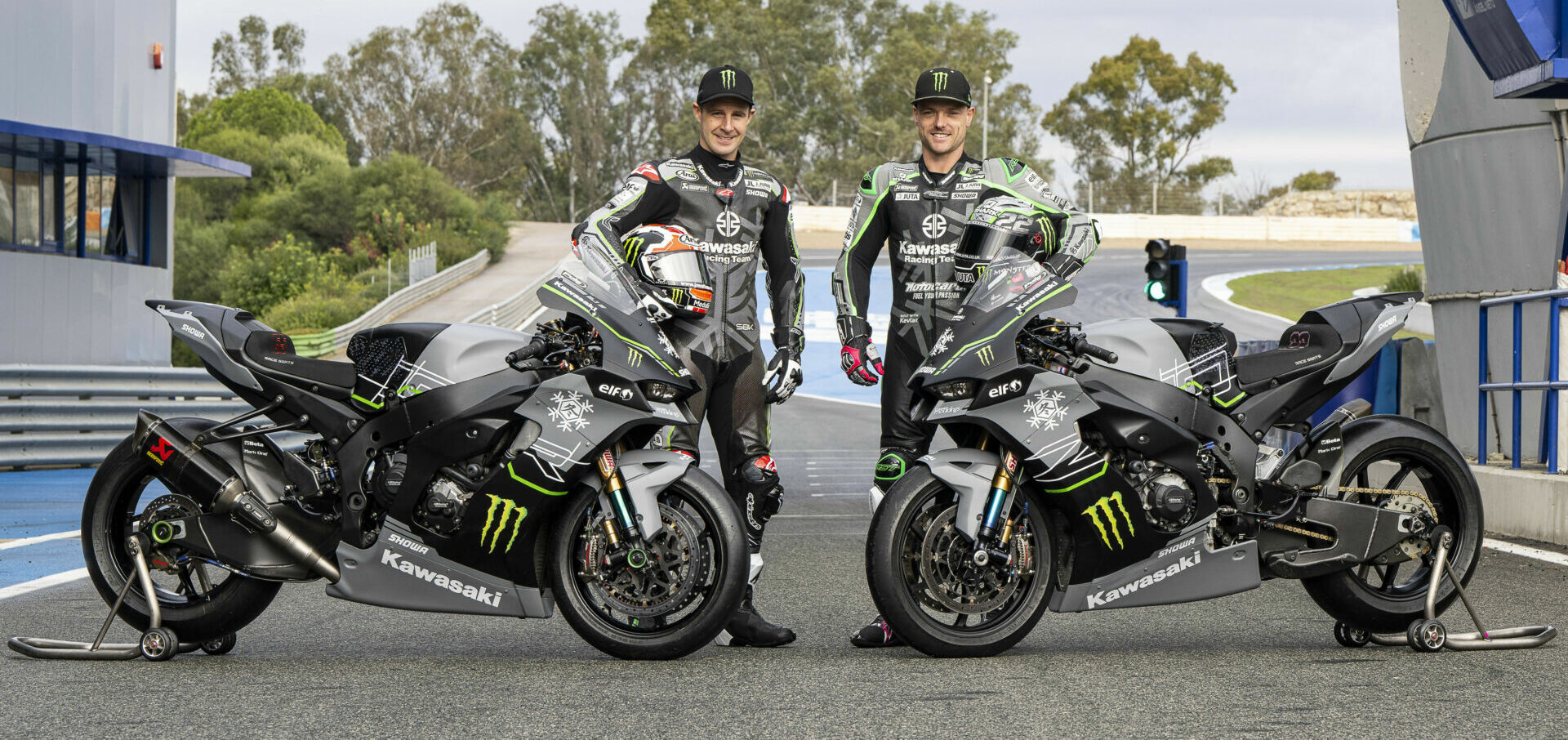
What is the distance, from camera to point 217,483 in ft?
17.9

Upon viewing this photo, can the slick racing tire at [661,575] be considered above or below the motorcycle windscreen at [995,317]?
below

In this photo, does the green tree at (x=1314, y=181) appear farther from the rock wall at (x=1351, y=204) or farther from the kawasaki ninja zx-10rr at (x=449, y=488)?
the kawasaki ninja zx-10rr at (x=449, y=488)

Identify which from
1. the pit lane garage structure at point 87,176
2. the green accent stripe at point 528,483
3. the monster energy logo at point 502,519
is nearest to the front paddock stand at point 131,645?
the monster energy logo at point 502,519

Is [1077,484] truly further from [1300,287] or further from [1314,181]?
[1314,181]

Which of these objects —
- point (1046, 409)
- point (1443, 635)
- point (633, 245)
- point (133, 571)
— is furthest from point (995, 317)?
point (133, 571)

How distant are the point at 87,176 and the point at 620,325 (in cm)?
1562

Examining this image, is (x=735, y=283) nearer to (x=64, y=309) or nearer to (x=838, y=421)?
(x=64, y=309)

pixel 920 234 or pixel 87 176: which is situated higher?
pixel 87 176

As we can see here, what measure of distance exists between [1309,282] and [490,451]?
44359 mm

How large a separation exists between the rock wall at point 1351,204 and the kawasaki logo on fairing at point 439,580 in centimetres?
7265

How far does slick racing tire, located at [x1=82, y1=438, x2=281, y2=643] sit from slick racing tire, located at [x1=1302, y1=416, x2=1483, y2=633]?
12.8 feet

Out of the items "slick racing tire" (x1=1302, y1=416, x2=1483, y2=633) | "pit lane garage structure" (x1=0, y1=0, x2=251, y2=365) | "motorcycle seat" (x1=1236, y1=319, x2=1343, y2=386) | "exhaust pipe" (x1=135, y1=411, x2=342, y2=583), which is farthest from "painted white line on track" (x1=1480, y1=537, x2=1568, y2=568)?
"pit lane garage structure" (x1=0, y1=0, x2=251, y2=365)

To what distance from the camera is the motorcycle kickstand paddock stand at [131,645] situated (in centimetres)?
536

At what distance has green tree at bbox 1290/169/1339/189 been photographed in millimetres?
91062
